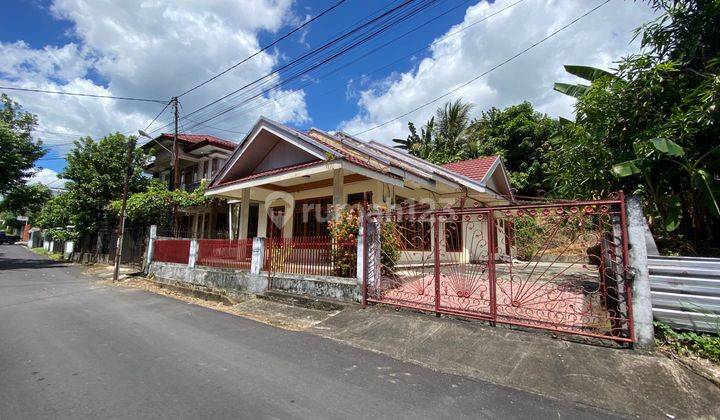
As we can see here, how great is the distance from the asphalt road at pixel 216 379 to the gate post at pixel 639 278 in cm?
167

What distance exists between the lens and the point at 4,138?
684 inches

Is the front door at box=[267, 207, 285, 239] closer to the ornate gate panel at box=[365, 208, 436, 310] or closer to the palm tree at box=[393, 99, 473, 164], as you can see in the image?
the ornate gate panel at box=[365, 208, 436, 310]

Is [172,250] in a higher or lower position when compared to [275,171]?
lower

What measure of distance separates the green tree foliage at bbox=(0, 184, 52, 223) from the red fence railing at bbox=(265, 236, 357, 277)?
60.2 ft

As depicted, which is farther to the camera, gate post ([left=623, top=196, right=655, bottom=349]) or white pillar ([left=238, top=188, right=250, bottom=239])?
white pillar ([left=238, top=188, right=250, bottom=239])

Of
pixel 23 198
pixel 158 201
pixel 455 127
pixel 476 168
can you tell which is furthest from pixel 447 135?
pixel 23 198

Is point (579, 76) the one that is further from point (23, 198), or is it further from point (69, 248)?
point (69, 248)

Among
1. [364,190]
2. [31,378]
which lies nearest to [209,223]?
[364,190]

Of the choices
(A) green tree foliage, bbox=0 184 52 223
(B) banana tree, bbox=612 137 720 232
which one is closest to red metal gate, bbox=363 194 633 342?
(B) banana tree, bbox=612 137 720 232

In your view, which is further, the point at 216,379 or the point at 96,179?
the point at 96,179

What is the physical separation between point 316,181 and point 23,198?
17.9 meters

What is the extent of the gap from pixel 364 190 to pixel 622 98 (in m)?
6.89

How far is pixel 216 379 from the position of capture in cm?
407

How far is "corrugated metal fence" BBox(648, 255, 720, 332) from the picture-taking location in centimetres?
432
